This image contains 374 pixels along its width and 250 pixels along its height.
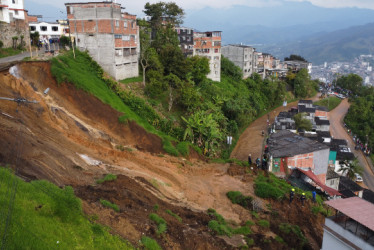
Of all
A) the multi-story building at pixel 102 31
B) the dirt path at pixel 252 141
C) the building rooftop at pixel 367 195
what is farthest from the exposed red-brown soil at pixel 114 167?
the building rooftop at pixel 367 195

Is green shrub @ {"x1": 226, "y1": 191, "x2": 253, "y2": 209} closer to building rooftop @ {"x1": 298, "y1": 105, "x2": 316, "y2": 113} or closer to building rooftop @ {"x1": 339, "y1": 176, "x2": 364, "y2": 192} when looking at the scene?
building rooftop @ {"x1": 339, "y1": 176, "x2": 364, "y2": 192}

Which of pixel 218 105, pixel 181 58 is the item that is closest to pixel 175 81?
pixel 181 58

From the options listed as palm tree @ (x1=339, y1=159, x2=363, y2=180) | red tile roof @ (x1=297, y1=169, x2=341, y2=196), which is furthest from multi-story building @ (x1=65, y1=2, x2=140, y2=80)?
palm tree @ (x1=339, y1=159, x2=363, y2=180)

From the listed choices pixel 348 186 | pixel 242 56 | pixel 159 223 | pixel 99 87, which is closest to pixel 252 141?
pixel 348 186

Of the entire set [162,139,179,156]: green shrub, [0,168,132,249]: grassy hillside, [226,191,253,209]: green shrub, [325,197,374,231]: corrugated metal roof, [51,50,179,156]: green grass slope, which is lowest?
[226,191,253,209]: green shrub

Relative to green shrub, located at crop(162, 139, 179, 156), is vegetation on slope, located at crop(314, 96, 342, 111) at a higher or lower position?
lower

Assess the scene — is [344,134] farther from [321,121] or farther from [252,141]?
[252,141]
